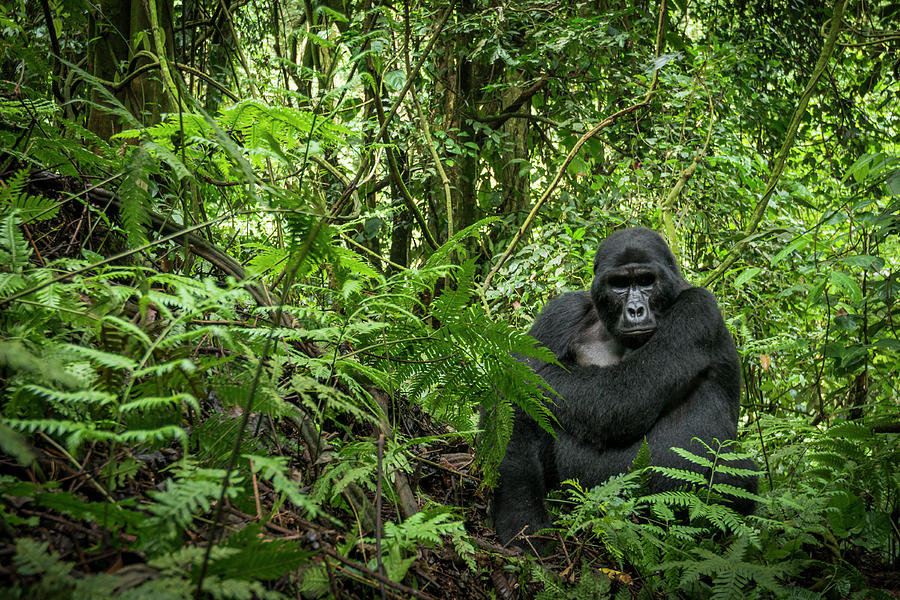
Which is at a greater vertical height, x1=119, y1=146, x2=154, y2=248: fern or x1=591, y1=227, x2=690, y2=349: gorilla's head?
x1=119, y1=146, x2=154, y2=248: fern

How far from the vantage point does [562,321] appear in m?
3.40

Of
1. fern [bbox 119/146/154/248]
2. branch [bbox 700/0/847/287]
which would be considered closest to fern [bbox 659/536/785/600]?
fern [bbox 119/146/154/248]

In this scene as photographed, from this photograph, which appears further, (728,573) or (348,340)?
(348,340)

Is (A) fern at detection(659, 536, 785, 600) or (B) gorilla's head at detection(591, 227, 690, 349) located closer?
(A) fern at detection(659, 536, 785, 600)

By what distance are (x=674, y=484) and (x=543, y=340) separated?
0.94 m

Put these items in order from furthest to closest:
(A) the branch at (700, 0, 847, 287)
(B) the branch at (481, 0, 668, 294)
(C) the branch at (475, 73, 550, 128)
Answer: (C) the branch at (475, 73, 550, 128), (B) the branch at (481, 0, 668, 294), (A) the branch at (700, 0, 847, 287)

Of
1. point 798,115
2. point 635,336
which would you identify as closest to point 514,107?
point 798,115

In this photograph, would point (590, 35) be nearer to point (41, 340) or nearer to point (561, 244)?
point (561, 244)

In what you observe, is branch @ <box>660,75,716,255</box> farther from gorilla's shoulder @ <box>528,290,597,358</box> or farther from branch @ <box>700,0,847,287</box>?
gorilla's shoulder @ <box>528,290,597,358</box>

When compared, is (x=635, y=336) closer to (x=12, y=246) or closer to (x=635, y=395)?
(x=635, y=395)

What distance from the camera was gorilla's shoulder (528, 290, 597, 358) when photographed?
3.32m

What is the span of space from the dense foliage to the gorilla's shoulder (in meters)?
0.59

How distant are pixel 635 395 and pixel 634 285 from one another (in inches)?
22.9

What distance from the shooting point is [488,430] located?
2.06m
